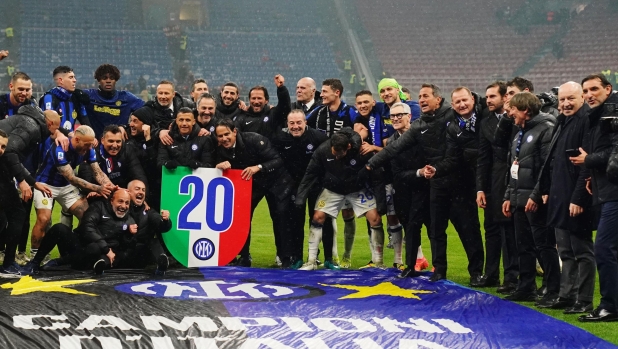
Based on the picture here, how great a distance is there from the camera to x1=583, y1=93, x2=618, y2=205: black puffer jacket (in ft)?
19.2

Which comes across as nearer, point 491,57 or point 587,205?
point 587,205

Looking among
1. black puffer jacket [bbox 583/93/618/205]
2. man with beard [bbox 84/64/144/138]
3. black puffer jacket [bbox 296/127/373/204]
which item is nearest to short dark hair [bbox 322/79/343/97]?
black puffer jacket [bbox 296/127/373/204]

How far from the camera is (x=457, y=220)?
8.02 metres

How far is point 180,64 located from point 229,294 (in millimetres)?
26777

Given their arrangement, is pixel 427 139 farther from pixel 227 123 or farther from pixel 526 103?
pixel 227 123

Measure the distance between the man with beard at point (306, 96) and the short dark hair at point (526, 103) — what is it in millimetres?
2671

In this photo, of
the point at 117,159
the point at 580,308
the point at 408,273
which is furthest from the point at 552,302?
the point at 117,159

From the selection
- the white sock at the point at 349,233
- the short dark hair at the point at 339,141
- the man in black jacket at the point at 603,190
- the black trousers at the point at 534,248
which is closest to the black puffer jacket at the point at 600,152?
the man in black jacket at the point at 603,190

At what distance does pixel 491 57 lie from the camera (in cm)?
3419

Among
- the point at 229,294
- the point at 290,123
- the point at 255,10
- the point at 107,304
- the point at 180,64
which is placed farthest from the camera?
the point at 255,10

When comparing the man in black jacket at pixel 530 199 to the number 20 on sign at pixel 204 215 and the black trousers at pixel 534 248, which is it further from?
the number 20 on sign at pixel 204 215

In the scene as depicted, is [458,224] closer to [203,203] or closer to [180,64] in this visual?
[203,203]

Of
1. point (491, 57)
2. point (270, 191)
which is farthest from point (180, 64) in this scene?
point (270, 191)

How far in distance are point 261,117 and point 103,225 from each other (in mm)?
2045
